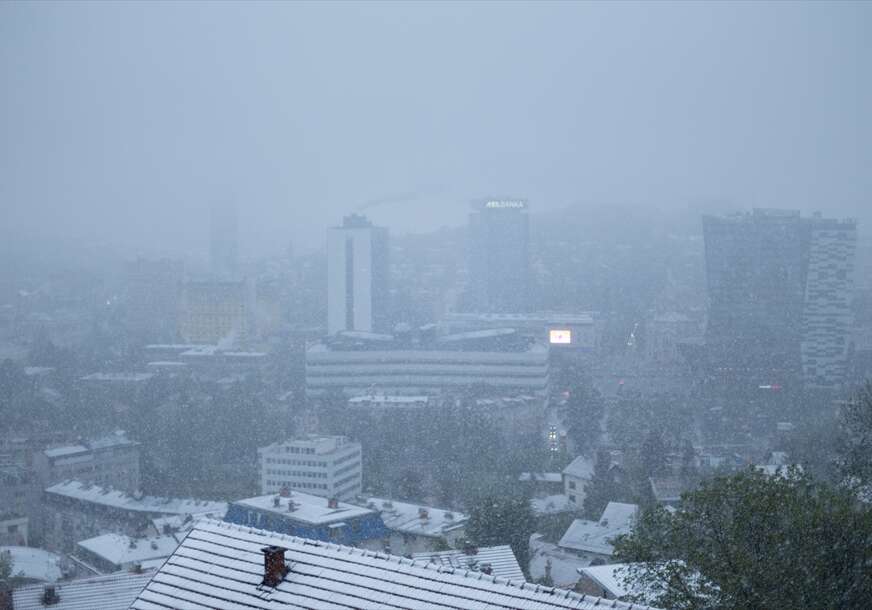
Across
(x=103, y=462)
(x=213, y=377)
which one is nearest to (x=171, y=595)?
(x=103, y=462)

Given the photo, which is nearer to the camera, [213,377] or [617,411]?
[617,411]

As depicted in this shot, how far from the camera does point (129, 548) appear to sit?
7.36m

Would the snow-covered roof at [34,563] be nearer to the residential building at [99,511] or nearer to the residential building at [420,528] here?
the residential building at [99,511]

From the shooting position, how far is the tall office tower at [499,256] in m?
25.9

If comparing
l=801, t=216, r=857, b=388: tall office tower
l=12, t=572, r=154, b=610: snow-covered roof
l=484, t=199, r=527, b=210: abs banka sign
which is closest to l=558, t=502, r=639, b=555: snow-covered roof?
l=12, t=572, r=154, b=610: snow-covered roof

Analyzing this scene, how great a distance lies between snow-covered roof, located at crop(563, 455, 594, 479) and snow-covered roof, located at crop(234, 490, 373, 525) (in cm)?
310

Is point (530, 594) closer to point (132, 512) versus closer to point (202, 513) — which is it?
point (202, 513)

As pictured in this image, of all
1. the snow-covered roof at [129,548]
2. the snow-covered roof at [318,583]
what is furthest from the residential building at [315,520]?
the snow-covered roof at [318,583]

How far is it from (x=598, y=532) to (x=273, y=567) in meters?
5.76

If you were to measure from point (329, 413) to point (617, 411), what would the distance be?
4124mm

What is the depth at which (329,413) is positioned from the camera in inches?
583

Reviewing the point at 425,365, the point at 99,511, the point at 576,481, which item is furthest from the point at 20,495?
the point at 425,365

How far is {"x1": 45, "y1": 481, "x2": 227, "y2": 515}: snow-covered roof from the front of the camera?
9305 mm

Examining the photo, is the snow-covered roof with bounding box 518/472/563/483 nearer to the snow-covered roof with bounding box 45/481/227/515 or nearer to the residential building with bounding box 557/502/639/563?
the residential building with bounding box 557/502/639/563
